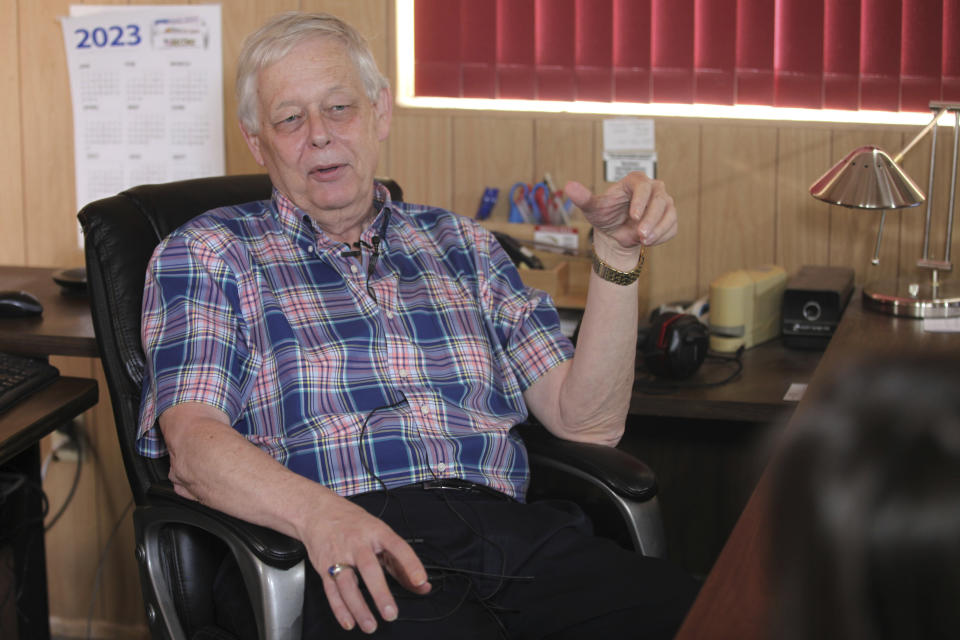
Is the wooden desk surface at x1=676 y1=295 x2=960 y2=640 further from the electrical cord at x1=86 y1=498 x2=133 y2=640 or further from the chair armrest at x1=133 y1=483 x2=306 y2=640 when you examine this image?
the electrical cord at x1=86 y1=498 x2=133 y2=640

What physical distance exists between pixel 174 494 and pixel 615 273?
67cm

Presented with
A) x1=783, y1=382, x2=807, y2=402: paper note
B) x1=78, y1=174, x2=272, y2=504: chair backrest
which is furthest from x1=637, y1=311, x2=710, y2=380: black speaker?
x1=78, y1=174, x2=272, y2=504: chair backrest

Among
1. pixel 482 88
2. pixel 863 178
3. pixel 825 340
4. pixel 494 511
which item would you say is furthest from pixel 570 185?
pixel 482 88

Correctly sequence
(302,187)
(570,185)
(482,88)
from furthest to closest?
1. (482,88)
2. (302,187)
3. (570,185)

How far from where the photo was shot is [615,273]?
1.49 m

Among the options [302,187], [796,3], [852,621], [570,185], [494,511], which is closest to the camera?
[852,621]

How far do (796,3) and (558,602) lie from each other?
1340 mm

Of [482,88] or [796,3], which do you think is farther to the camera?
[482,88]

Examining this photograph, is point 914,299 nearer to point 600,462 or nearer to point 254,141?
point 600,462

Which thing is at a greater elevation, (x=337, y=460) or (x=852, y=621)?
(x=852, y=621)

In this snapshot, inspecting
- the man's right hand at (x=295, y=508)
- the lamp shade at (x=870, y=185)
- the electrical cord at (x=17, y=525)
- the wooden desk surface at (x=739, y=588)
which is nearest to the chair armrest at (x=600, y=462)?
the man's right hand at (x=295, y=508)

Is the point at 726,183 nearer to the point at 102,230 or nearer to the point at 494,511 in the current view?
the point at 494,511

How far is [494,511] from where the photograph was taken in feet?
4.71

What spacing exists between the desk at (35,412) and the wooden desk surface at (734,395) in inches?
35.7
